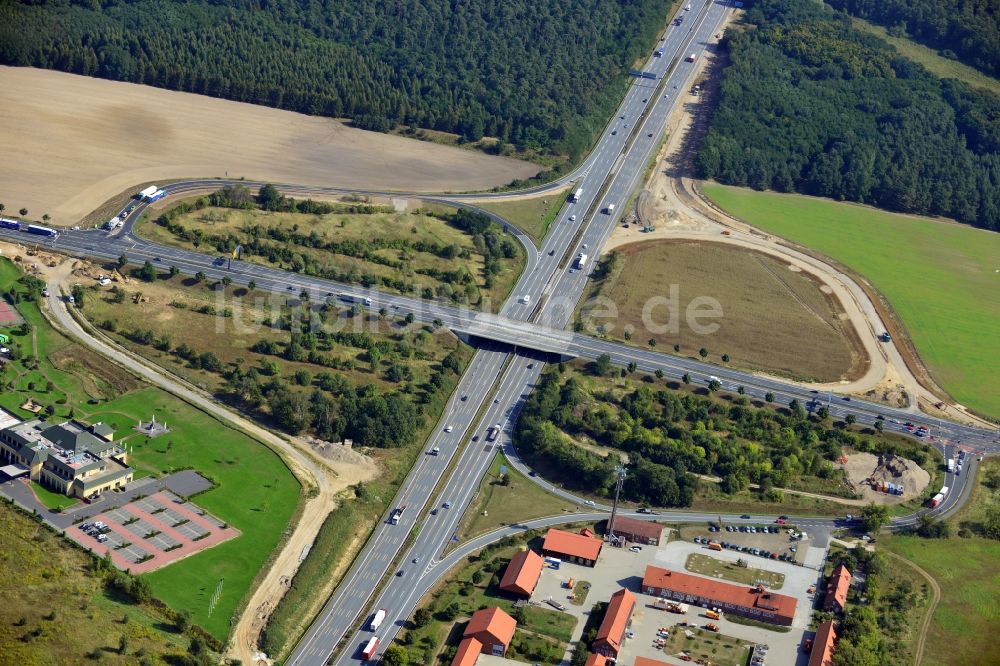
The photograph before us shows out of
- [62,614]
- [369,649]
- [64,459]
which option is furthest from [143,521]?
[369,649]

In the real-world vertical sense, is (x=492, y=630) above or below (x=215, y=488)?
above

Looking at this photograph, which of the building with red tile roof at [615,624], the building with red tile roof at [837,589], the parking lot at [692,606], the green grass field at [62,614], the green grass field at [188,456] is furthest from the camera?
the building with red tile roof at [837,589]

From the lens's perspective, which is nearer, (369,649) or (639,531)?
(369,649)

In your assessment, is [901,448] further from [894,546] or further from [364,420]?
[364,420]

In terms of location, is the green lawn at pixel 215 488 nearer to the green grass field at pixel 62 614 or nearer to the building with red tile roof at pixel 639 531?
the green grass field at pixel 62 614

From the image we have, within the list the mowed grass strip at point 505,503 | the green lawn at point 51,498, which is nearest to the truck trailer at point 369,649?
the mowed grass strip at point 505,503

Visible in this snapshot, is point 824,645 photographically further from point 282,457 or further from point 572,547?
point 282,457

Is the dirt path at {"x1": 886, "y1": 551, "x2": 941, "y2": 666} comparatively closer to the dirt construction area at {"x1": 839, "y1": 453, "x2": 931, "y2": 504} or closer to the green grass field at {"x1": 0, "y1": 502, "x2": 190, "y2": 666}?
the dirt construction area at {"x1": 839, "y1": 453, "x2": 931, "y2": 504}
